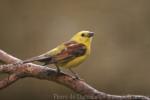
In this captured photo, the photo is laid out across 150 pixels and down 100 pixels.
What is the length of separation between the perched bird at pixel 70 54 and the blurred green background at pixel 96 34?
1573mm

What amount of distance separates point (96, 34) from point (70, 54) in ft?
5.48

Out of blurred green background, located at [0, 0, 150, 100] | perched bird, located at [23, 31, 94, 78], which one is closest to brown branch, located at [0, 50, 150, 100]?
perched bird, located at [23, 31, 94, 78]

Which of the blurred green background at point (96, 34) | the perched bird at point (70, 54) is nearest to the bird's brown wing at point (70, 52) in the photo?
the perched bird at point (70, 54)

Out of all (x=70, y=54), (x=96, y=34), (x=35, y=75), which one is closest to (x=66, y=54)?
(x=70, y=54)

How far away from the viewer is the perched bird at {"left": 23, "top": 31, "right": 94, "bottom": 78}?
54.0 inches

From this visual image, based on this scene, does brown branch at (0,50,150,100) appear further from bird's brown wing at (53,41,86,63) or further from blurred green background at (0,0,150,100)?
blurred green background at (0,0,150,100)

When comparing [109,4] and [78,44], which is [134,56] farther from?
[78,44]

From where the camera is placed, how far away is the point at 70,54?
4.72ft

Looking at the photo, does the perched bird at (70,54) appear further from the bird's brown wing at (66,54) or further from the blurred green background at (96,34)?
the blurred green background at (96,34)

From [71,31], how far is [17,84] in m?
0.46

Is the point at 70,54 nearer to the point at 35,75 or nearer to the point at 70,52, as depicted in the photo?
the point at 70,52

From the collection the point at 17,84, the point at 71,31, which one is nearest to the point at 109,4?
the point at 71,31

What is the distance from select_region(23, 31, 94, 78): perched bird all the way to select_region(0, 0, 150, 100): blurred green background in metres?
1.57

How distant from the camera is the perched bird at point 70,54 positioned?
4.50 feet
